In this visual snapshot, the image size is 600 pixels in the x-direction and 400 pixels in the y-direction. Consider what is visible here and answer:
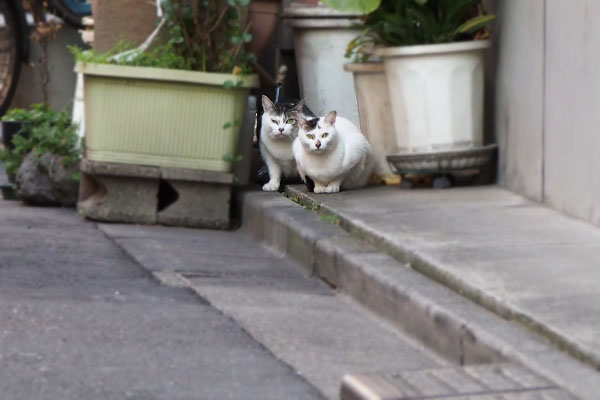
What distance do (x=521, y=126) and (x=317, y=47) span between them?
174 cm

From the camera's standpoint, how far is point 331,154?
622 centimetres

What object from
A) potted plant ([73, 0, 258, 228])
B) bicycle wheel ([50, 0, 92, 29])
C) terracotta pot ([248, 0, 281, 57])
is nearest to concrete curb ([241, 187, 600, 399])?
potted plant ([73, 0, 258, 228])

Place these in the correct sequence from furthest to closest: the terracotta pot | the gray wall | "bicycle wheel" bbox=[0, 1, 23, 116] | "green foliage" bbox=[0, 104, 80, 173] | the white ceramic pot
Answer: "bicycle wheel" bbox=[0, 1, 23, 116] < the terracotta pot < "green foliage" bbox=[0, 104, 80, 173] < the white ceramic pot < the gray wall

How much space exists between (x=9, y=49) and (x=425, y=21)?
15.3 feet

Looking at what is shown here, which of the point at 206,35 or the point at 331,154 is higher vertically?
the point at 206,35

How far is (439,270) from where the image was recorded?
165 inches

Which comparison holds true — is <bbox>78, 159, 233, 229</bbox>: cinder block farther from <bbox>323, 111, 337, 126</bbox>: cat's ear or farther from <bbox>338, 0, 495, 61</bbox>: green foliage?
<bbox>338, 0, 495, 61</bbox>: green foliage

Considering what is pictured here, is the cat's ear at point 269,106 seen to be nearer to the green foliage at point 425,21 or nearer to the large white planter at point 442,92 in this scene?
the green foliage at point 425,21

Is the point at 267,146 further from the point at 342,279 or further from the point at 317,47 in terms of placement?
the point at 342,279

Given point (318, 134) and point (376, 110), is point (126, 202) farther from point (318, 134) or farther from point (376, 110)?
point (376, 110)

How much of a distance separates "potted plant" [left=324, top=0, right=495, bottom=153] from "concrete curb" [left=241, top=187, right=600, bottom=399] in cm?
68

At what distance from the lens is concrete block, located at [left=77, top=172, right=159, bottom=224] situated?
20.5 feet

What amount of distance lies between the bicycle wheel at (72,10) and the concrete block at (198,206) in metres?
3.49

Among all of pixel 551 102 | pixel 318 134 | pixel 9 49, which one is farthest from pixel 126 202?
pixel 9 49
